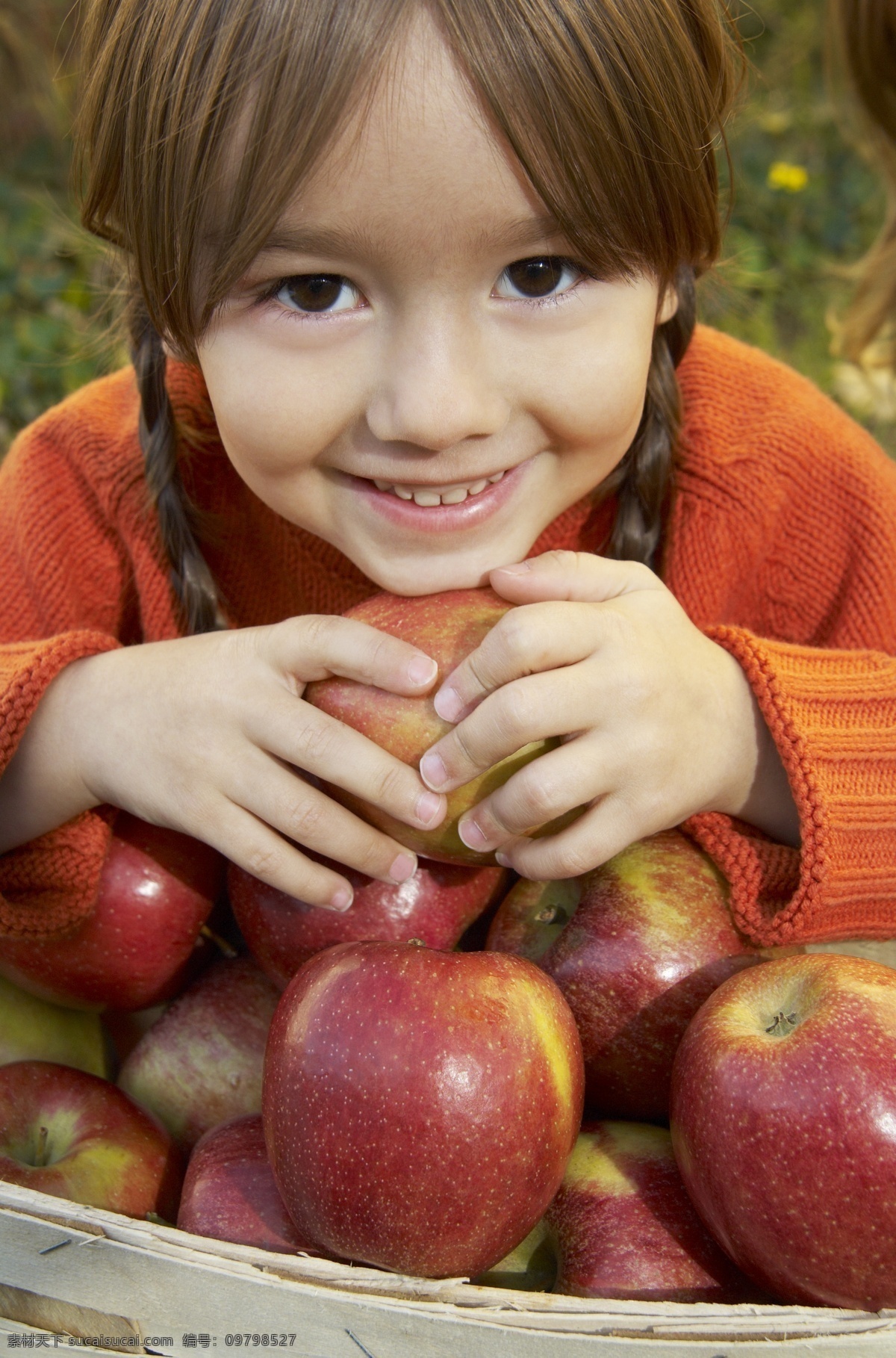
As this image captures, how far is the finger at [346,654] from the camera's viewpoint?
1033 mm

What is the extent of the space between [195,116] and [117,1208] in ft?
2.90

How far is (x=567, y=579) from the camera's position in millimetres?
1105

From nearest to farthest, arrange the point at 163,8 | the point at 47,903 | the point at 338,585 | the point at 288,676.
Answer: the point at 163,8 < the point at 288,676 < the point at 47,903 < the point at 338,585

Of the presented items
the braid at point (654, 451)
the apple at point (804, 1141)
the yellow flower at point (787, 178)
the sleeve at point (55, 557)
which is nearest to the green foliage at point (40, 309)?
the sleeve at point (55, 557)

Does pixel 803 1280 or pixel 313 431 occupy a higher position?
pixel 313 431

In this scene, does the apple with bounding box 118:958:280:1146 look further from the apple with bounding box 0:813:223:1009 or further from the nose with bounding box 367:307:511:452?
the nose with bounding box 367:307:511:452

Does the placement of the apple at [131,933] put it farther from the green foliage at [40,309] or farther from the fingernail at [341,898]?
the green foliage at [40,309]


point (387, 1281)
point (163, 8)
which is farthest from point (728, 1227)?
point (163, 8)

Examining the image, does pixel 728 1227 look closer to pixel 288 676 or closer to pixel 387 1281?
pixel 387 1281

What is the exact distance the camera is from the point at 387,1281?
87cm

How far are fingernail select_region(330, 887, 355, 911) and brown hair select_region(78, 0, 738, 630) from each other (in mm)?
494

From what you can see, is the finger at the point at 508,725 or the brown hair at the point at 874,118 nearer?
the finger at the point at 508,725

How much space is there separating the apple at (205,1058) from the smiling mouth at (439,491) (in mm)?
502

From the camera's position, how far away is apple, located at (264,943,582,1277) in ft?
2.97
